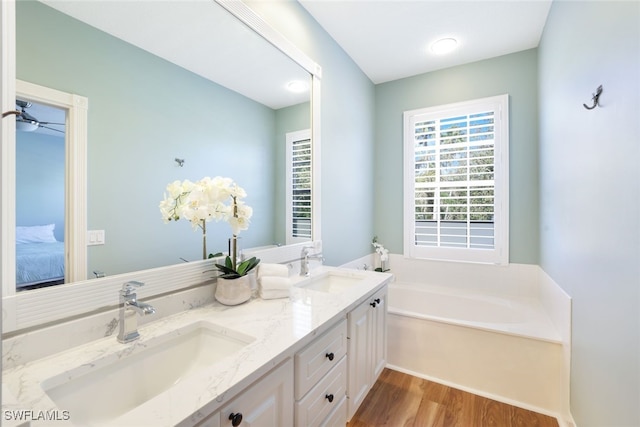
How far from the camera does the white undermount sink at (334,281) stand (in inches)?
75.5

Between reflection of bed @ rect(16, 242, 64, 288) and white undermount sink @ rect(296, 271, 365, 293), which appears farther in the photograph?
white undermount sink @ rect(296, 271, 365, 293)

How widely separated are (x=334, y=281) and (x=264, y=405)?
1.11 m

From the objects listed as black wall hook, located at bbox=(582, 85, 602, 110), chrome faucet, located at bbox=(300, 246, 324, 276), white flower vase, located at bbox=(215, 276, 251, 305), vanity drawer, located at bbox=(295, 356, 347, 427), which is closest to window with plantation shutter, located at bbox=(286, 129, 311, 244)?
chrome faucet, located at bbox=(300, 246, 324, 276)

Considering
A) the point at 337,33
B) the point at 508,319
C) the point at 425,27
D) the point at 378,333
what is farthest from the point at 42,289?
the point at 508,319

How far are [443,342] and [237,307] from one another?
1.57 meters

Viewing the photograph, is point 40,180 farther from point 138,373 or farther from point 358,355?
point 358,355

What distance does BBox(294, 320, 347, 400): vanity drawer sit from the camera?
1.10m

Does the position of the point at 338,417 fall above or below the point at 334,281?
below

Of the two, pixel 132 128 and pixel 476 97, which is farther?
pixel 476 97

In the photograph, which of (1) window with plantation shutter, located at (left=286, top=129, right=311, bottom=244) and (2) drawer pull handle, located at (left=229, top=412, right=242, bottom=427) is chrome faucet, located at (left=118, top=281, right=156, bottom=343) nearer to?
(2) drawer pull handle, located at (left=229, top=412, right=242, bottom=427)

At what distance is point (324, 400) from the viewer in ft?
4.20

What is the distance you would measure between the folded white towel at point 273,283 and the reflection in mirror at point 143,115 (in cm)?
26

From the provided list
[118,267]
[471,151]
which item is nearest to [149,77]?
[118,267]

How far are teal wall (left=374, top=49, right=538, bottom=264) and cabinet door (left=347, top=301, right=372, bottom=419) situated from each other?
1.59 m
